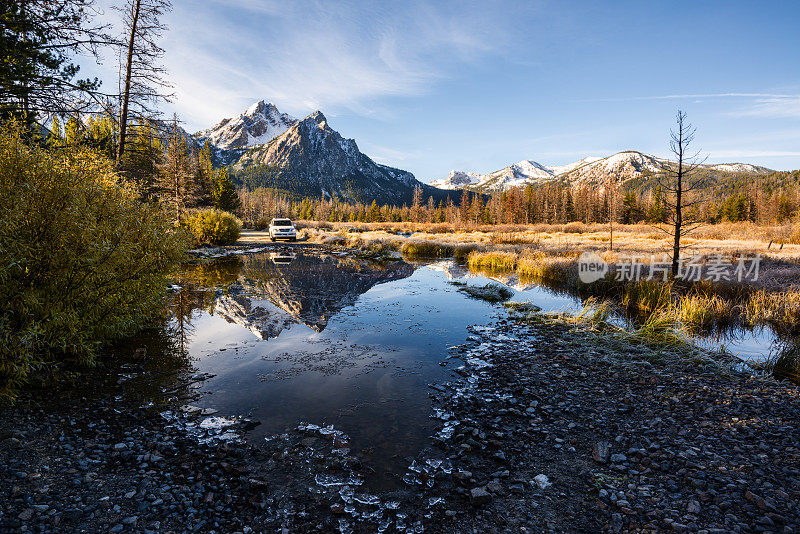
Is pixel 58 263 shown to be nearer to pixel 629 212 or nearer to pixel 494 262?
pixel 494 262

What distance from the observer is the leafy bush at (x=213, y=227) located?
31.6m

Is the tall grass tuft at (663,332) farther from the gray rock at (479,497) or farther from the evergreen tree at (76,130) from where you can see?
the evergreen tree at (76,130)

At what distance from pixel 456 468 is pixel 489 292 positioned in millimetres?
11407

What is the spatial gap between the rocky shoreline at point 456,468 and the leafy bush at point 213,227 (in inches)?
1174

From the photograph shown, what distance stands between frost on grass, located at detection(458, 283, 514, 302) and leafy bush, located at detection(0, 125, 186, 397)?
11.9 meters

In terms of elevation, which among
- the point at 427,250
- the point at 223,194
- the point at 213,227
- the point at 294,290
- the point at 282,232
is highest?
the point at 223,194

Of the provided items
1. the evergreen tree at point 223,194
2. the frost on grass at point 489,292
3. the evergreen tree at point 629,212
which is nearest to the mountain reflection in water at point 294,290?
the frost on grass at point 489,292

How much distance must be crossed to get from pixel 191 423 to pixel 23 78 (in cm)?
1143

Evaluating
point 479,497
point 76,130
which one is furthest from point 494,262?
point 76,130

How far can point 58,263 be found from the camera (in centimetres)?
Answer: 573

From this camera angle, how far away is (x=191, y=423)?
5238mm

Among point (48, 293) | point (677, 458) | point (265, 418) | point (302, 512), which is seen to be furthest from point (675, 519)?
point (48, 293)

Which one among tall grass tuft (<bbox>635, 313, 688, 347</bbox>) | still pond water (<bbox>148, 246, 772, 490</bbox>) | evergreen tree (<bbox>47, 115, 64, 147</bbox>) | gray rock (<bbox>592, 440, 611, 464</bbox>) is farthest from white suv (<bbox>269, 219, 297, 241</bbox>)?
gray rock (<bbox>592, 440, 611, 464</bbox>)

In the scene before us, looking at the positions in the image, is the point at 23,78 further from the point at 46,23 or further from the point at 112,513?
the point at 112,513
